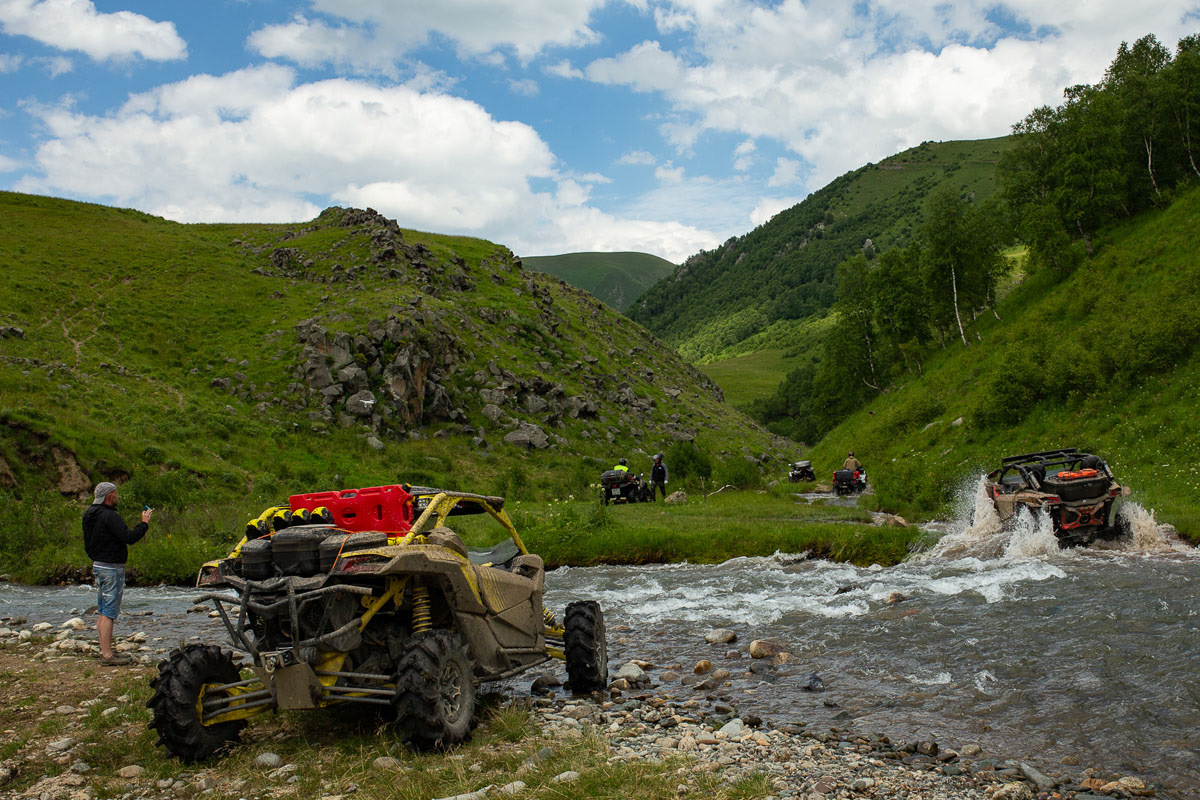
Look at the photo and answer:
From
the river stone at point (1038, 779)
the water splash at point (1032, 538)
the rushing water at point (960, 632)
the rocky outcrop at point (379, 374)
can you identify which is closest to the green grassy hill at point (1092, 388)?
the water splash at point (1032, 538)

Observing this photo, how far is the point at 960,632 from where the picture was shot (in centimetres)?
1033

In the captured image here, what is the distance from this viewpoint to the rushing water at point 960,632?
6996 mm

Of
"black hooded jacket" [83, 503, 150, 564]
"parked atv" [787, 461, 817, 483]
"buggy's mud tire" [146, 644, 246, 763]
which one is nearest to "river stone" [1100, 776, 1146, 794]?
"buggy's mud tire" [146, 644, 246, 763]

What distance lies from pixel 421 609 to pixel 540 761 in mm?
1799

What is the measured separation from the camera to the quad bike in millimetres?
6258

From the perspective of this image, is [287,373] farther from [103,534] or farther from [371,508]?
[371,508]

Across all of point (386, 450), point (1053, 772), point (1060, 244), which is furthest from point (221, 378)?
point (1060, 244)

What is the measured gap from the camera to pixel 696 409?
71.5 metres

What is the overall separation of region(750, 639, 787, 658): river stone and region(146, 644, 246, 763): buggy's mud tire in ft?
21.2

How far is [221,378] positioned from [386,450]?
11.4 meters

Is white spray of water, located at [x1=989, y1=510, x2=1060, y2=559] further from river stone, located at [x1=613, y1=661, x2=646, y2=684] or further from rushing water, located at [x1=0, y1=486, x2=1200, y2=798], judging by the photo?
river stone, located at [x1=613, y1=661, x2=646, y2=684]

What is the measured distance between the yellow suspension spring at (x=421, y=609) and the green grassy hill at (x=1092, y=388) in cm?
1752

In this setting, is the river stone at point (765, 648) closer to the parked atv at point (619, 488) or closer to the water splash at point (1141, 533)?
the water splash at point (1141, 533)

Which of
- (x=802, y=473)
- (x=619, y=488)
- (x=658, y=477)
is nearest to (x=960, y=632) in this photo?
(x=619, y=488)
